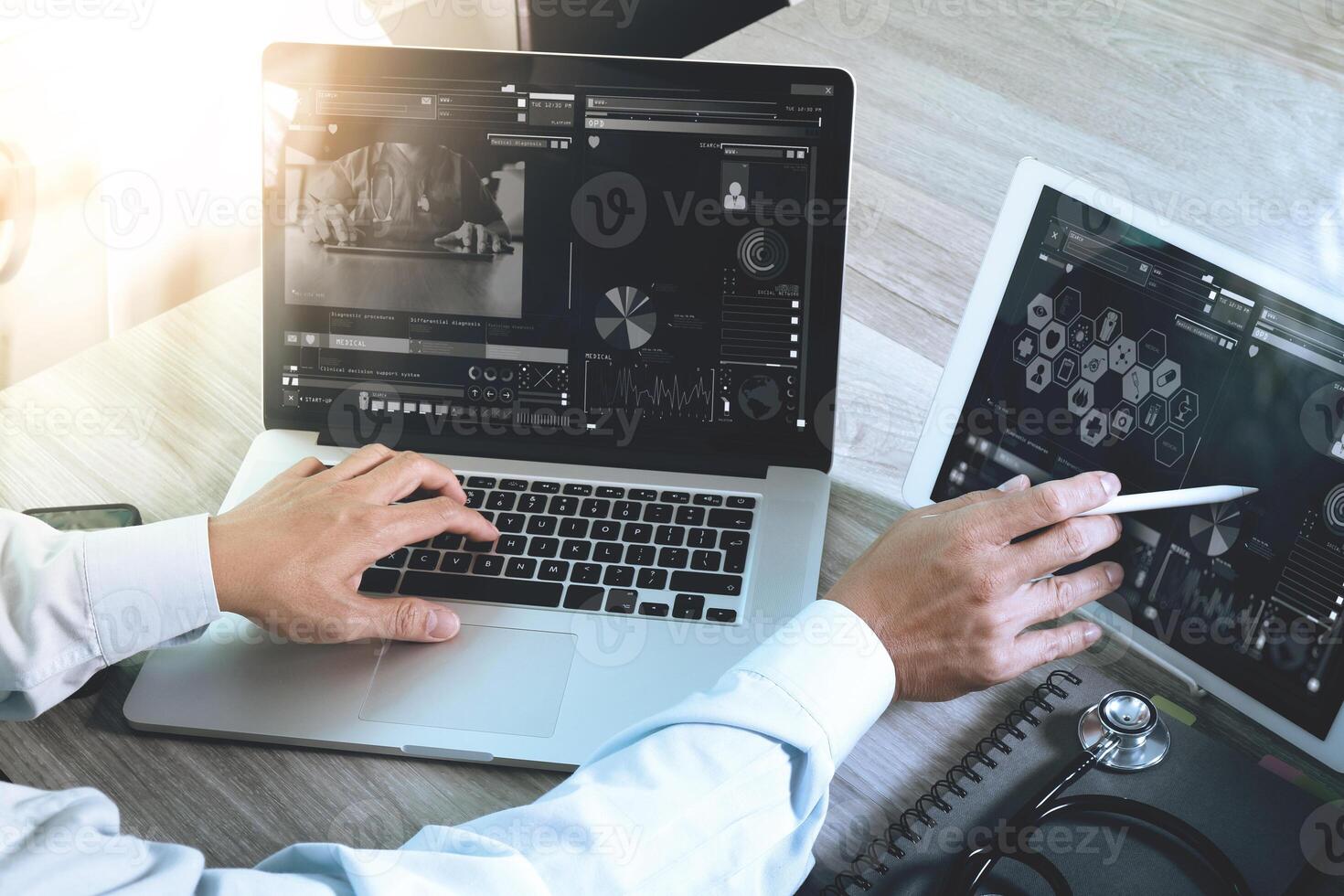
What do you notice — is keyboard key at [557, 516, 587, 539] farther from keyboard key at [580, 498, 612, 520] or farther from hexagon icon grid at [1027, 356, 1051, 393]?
hexagon icon grid at [1027, 356, 1051, 393]

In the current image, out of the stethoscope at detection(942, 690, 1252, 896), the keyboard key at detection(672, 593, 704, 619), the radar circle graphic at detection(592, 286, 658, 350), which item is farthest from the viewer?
the radar circle graphic at detection(592, 286, 658, 350)

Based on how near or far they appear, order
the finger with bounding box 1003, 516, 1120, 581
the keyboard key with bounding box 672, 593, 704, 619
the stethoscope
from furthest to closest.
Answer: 1. the keyboard key with bounding box 672, 593, 704, 619
2. the finger with bounding box 1003, 516, 1120, 581
3. the stethoscope

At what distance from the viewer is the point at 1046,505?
2.48 ft

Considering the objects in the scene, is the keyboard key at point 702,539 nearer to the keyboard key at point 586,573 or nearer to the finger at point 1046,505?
the keyboard key at point 586,573

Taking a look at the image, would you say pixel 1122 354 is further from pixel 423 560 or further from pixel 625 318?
pixel 423 560

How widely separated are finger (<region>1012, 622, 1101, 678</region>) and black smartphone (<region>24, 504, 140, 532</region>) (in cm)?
75

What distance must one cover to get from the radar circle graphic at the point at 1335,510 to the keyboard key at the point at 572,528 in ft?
1.81

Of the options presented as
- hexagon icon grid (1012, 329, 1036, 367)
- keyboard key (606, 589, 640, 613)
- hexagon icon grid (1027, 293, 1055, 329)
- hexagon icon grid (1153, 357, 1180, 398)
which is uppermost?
hexagon icon grid (1027, 293, 1055, 329)

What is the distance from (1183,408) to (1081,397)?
75 mm

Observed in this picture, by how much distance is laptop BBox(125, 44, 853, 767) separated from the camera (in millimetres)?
934

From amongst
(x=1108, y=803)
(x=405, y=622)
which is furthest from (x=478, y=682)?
(x=1108, y=803)

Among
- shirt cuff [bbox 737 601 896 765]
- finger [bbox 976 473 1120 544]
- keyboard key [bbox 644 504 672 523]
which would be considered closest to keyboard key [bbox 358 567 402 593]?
keyboard key [bbox 644 504 672 523]

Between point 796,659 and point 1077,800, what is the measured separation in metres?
0.20

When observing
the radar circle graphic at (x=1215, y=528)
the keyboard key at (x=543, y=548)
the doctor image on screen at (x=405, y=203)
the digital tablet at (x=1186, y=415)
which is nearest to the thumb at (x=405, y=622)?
the keyboard key at (x=543, y=548)
